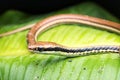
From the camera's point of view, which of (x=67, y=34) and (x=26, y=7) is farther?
(x=26, y=7)

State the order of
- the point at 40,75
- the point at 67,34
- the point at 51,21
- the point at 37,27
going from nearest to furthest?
1. the point at 40,75
2. the point at 67,34
3. the point at 37,27
4. the point at 51,21

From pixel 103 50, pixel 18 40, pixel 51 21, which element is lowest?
pixel 103 50

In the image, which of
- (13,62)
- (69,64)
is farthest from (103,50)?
(13,62)

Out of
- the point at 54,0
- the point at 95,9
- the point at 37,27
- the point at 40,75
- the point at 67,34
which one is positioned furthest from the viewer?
the point at 54,0

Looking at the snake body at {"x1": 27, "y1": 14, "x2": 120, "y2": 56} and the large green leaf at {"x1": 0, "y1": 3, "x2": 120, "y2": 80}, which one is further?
the snake body at {"x1": 27, "y1": 14, "x2": 120, "y2": 56}

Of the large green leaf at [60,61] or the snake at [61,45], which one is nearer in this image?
the large green leaf at [60,61]

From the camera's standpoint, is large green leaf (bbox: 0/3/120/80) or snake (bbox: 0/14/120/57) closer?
large green leaf (bbox: 0/3/120/80)

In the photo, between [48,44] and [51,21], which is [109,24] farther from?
[48,44]

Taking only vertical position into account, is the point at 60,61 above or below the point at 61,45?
below
